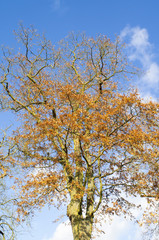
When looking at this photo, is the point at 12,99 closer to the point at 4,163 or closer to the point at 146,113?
the point at 4,163

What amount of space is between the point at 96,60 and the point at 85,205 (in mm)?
12523

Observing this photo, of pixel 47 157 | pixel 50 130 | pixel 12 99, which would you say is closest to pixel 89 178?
pixel 47 157


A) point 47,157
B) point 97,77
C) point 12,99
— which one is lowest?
point 47,157

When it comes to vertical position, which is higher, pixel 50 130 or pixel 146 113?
pixel 146 113

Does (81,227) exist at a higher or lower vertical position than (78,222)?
lower

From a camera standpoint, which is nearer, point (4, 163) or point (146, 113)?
point (146, 113)

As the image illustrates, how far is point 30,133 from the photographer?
17859mm

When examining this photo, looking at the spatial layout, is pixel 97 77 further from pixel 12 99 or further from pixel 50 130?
pixel 50 130

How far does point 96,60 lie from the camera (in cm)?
2256

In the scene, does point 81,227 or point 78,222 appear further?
point 78,222

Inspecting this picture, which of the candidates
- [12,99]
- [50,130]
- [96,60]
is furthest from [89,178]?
[96,60]

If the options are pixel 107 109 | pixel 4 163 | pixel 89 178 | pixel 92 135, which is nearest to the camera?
pixel 92 135

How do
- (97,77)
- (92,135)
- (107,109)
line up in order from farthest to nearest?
(97,77) → (107,109) → (92,135)

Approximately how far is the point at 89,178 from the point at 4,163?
7097 mm
